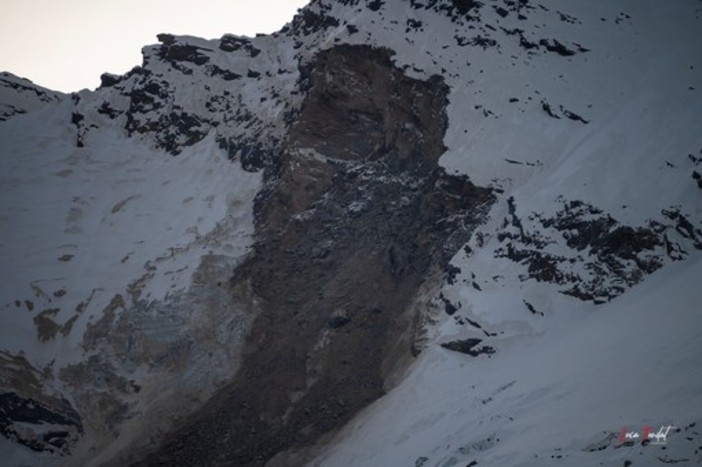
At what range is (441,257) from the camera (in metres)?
35.7

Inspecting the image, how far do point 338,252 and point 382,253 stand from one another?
2.91m

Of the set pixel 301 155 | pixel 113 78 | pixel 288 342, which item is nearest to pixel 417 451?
pixel 288 342

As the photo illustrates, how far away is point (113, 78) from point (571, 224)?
4865 centimetres

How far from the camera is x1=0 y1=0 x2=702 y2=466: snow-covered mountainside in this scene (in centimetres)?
2547

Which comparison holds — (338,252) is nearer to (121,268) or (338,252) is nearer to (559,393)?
(121,268)

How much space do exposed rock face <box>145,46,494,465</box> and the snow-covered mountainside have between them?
16 centimetres

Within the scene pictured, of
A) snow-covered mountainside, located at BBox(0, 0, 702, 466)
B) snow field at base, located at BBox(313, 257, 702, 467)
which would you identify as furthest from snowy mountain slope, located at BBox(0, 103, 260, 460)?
snow field at base, located at BBox(313, 257, 702, 467)

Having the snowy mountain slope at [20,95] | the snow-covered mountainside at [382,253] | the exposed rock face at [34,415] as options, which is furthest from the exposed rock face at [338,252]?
the snowy mountain slope at [20,95]

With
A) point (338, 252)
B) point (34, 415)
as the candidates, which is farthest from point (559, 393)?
point (34, 415)

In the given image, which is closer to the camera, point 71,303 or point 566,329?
point 566,329

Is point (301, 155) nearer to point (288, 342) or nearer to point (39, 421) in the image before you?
point (288, 342)

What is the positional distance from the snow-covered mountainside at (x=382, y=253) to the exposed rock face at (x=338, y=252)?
0.52ft

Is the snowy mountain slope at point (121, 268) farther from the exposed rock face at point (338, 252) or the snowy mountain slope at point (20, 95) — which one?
the snowy mountain slope at point (20, 95)

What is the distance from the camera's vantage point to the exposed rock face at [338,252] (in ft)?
102
